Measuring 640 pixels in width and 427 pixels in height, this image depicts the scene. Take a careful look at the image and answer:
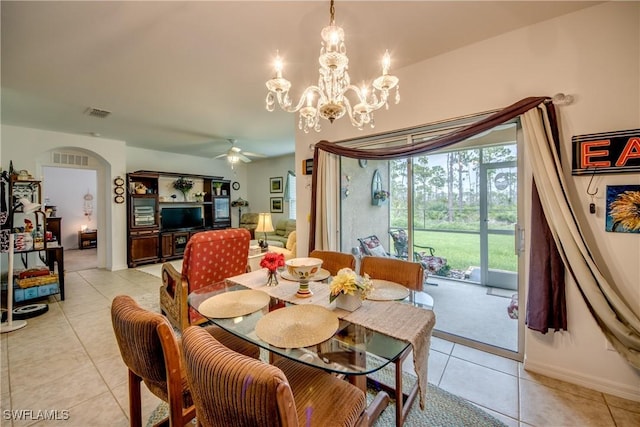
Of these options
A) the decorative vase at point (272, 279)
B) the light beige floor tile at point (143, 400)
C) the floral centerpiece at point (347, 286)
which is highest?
the floral centerpiece at point (347, 286)

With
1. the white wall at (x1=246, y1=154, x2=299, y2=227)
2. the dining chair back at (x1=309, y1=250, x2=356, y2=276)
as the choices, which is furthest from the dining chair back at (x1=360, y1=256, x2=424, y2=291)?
the white wall at (x1=246, y1=154, x2=299, y2=227)

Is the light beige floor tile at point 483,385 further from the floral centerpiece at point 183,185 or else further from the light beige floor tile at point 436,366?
the floral centerpiece at point 183,185

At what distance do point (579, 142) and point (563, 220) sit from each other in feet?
1.89

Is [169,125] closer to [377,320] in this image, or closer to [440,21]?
[440,21]

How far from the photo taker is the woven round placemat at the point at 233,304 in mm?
1469

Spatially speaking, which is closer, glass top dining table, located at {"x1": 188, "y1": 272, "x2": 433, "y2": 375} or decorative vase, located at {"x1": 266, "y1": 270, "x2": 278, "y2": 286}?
glass top dining table, located at {"x1": 188, "y1": 272, "x2": 433, "y2": 375}

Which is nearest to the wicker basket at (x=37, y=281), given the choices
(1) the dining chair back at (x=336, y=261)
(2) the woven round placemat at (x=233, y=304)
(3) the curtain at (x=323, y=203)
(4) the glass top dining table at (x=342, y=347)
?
(2) the woven round placemat at (x=233, y=304)

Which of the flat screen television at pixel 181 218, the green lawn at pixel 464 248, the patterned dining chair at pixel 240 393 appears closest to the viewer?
the patterned dining chair at pixel 240 393

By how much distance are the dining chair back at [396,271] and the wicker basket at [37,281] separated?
13.9 ft

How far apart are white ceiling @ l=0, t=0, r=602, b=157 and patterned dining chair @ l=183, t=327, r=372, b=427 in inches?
83.1

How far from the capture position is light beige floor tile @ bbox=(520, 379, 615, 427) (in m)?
1.58

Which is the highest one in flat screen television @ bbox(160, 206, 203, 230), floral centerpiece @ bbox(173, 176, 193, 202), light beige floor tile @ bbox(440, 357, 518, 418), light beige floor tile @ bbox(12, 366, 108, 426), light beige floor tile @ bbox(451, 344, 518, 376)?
floral centerpiece @ bbox(173, 176, 193, 202)

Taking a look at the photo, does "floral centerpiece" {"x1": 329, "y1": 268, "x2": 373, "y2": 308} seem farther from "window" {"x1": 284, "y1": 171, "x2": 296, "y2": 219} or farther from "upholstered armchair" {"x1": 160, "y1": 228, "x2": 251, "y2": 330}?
"window" {"x1": 284, "y1": 171, "x2": 296, "y2": 219}

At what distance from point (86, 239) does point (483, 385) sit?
10.4m
